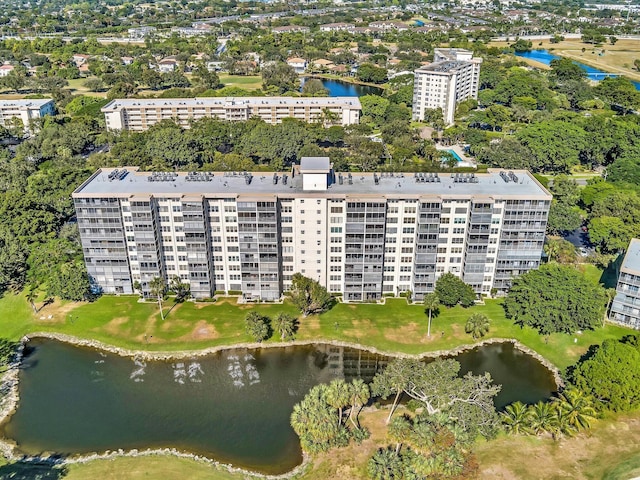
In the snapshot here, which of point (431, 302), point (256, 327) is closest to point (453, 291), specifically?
point (431, 302)

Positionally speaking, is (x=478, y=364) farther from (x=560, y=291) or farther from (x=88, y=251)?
(x=88, y=251)

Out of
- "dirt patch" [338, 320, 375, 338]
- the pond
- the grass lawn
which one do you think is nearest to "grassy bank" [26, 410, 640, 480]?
the pond

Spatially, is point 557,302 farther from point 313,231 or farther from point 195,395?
point 195,395

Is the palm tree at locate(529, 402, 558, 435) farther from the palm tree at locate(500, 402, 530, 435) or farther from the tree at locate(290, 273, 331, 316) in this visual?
the tree at locate(290, 273, 331, 316)

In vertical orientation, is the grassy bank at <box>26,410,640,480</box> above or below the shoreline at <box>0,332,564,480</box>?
above

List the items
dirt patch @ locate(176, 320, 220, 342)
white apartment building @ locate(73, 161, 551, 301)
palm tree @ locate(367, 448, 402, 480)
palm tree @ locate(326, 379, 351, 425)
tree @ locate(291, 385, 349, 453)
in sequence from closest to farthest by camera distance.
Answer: palm tree @ locate(367, 448, 402, 480) → tree @ locate(291, 385, 349, 453) → palm tree @ locate(326, 379, 351, 425) → dirt patch @ locate(176, 320, 220, 342) → white apartment building @ locate(73, 161, 551, 301)
